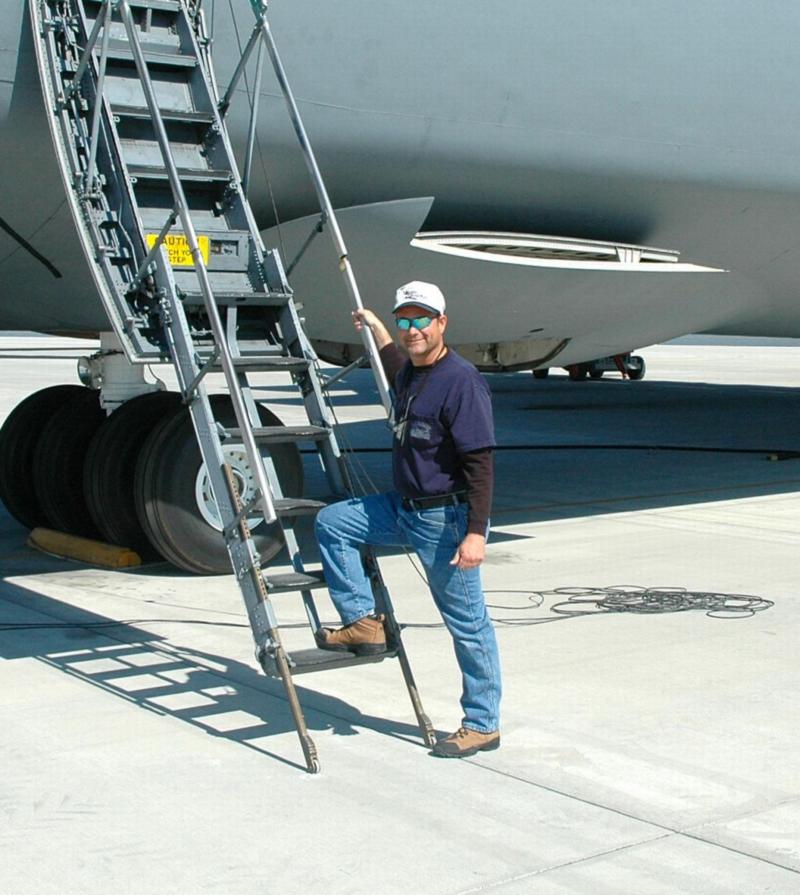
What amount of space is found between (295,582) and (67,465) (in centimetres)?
511

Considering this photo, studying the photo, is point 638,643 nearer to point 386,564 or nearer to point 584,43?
point 386,564

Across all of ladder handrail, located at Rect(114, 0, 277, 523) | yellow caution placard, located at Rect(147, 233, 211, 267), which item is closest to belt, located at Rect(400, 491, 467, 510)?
ladder handrail, located at Rect(114, 0, 277, 523)

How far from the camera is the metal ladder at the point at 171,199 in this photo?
5.99 metres

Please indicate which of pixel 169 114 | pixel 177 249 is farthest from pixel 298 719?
pixel 169 114

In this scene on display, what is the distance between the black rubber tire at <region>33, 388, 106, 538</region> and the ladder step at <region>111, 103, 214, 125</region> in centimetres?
350

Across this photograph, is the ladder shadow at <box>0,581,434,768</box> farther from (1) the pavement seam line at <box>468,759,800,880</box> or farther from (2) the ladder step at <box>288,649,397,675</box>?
(1) the pavement seam line at <box>468,759,800,880</box>

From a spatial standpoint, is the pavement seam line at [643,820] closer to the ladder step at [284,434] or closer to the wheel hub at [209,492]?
the ladder step at [284,434]

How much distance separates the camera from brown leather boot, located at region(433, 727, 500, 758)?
5070 mm

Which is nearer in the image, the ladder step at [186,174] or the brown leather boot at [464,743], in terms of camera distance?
the brown leather boot at [464,743]

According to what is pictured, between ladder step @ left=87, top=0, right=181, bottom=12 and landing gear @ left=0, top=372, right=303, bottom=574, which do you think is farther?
landing gear @ left=0, top=372, right=303, bottom=574

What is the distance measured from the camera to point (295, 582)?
528 centimetres

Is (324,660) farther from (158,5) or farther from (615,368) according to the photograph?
(615,368)


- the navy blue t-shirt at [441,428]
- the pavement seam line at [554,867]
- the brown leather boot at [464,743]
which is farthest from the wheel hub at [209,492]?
the pavement seam line at [554,867]

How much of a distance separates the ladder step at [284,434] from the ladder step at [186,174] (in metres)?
1.71
